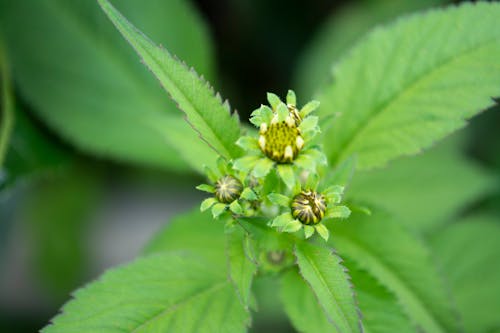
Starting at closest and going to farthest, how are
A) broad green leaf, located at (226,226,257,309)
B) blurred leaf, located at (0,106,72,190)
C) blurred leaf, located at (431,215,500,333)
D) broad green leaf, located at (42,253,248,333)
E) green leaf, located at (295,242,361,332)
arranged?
green leaf, located at (295,242,361,332) → broad green leaf, located at (226,226,257,309) → broad green leaf, located at (42,253,248,333) → blurred leaf, located at (431,215,500,333) → blurred leaf, located at (0,106,72,190)

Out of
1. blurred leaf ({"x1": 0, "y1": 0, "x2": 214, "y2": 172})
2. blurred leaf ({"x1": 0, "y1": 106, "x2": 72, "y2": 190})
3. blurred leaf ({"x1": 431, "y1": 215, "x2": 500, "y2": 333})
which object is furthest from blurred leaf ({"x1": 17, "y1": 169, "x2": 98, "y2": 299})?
blurred leaf ({"x1": 431, "y1": 215, "x2": 500, "y2": 333})

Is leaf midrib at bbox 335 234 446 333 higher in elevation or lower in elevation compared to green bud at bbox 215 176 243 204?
lower

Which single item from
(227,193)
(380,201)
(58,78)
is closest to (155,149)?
(58,78)

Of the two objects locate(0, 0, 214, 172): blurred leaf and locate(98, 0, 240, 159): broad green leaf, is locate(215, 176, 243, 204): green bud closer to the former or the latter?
locate(98, 0, 240, 159): broad green leaf

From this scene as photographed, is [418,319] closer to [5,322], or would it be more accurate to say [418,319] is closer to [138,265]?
[138,265]

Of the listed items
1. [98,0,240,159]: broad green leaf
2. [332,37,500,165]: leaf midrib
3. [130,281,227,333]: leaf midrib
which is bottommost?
[130,281,227,333]: leaf midrib

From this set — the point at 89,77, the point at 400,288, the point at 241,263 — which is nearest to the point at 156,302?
the point at 241,263
